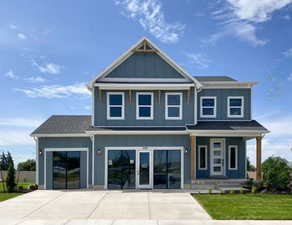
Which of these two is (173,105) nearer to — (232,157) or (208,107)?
(208,107)

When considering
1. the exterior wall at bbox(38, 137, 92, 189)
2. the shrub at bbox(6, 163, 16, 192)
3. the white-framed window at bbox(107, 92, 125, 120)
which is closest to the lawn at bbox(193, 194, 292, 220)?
the white-framed window at bbox(107, 92, 125, 120)

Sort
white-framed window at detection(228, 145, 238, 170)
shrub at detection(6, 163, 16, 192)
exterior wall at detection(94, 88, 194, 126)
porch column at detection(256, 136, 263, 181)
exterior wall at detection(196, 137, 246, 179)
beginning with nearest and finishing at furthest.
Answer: shrub at detection(6, 163, 16, 192)
porch column at detection(256, 136, 263, 181)
exterior wall at detection(94, 88, 194, 126)
exterior wall at detection(196, 137, 246, 179)
white-framed window at detection(228, 145, 238, 170)

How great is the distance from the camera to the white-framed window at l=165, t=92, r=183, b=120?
693 inches

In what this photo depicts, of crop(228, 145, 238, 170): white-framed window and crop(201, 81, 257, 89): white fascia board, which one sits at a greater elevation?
crop(201, 81, 257, 89): white fascia board

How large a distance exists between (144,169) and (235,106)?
7.60 m

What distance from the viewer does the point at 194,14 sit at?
16.7 meters

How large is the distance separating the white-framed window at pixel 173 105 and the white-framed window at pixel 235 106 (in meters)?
3.85

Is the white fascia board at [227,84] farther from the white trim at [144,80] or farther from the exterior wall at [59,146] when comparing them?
the exterior wall at [59,146]

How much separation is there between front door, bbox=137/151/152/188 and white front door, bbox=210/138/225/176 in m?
4.62

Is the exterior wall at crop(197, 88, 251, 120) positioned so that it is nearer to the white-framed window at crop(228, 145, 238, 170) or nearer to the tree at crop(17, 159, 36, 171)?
the white-framed window at crop(228, 145, 238, 170)

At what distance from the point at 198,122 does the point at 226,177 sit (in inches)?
155

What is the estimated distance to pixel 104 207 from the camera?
11.3m

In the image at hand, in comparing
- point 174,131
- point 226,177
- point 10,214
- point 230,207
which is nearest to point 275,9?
point 174,131

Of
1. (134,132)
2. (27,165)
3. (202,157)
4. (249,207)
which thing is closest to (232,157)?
(202,157)
